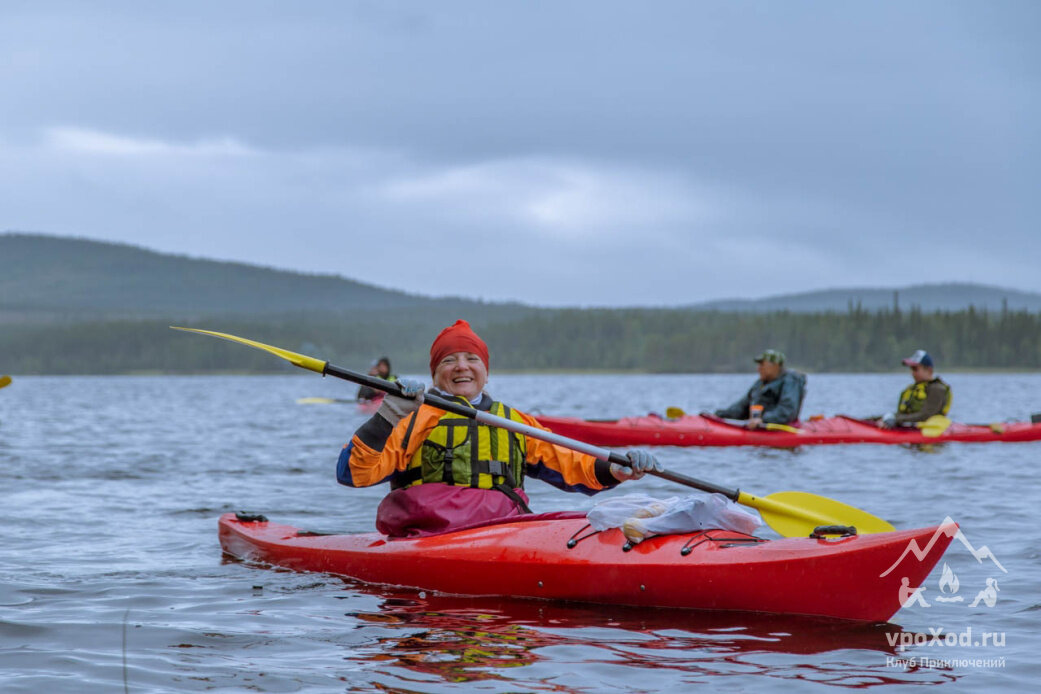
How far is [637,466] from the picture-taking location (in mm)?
6199

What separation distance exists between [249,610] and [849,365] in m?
137

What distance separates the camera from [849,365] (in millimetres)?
137625

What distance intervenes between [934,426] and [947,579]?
10.2 metres

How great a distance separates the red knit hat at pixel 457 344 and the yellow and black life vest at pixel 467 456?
0.88ft

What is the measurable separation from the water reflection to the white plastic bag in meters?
0.42

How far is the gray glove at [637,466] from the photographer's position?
20.3 feet

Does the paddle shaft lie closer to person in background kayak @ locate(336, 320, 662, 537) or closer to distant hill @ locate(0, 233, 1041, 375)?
person in background kayak @ locate(336, 320, 662, 537)

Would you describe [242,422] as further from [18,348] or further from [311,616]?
[18,348]

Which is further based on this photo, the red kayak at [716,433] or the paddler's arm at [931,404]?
the paddler's arm at [931,404]

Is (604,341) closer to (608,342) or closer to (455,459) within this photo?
(608,342)

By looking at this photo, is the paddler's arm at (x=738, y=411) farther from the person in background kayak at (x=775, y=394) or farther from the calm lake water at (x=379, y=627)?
the calm lake water at (x=379, y=627)

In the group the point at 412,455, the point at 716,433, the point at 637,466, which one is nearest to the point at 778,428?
the point at 716,433

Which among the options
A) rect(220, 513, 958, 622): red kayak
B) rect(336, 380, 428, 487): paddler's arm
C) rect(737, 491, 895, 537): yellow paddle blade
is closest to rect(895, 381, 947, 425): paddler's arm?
rect(737, 491, 895, 537): yellow paddle blade

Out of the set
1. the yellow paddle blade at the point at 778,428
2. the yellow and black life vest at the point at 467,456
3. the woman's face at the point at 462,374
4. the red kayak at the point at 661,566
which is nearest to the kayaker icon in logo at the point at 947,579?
the red kayak at the point at 661,566
